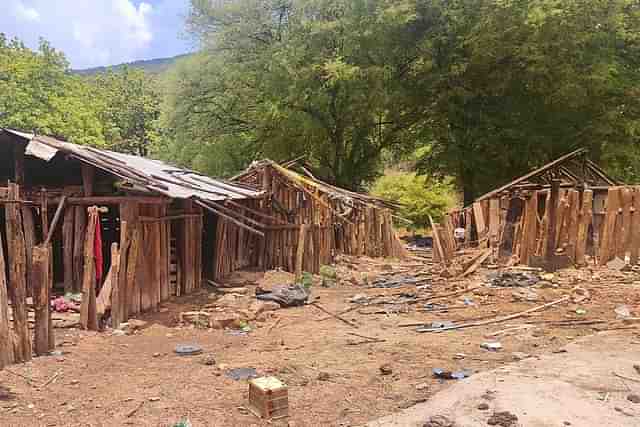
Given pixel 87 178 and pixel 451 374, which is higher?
pixel 87 178

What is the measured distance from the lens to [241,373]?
225 inches

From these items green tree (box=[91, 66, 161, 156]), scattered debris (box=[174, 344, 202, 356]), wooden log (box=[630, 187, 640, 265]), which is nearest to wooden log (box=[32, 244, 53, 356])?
scattered debris (box=[174, 344, 202, 356])

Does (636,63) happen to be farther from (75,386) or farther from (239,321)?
(75,386)

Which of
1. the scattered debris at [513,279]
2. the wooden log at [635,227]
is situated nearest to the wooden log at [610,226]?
the wooden log at [635,227]

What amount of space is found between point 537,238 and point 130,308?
322 inches

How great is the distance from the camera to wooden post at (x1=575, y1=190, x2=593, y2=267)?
9.94 m

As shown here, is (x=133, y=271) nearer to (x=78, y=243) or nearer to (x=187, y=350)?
(x=78, y=243)

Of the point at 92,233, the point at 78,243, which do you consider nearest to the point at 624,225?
the point at 92,233

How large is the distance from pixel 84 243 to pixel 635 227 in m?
10.2

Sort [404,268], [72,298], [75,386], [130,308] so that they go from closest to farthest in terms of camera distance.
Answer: [75,386] → [130,308] → [72,298] → [404,268]

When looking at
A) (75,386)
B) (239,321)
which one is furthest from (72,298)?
(75,386)

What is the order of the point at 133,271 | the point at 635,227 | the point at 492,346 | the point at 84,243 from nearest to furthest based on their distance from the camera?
the point at 492,346
the point at 133,271
the point at 84,243
the point at 635,227

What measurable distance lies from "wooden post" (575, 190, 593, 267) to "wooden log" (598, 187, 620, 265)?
0.99 feet

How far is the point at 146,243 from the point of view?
8.42 metres
